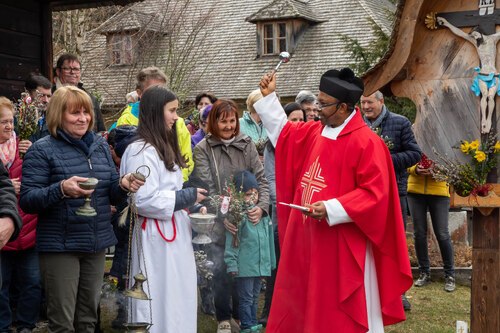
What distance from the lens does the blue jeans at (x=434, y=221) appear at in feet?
29.0

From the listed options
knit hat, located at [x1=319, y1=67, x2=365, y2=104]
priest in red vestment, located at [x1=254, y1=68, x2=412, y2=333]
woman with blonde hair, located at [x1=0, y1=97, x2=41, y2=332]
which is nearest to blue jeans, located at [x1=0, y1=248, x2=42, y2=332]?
woman with blonde hair, located at [x1=0, y1=97, x2=41, y2=332]

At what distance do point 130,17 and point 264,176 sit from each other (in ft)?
52.4

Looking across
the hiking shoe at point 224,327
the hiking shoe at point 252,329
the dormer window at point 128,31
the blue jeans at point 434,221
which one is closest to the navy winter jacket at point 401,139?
the blue jeans at point 434,221

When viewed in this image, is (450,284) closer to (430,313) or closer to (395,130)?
(430,313)

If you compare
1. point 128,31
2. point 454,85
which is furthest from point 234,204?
point 128,31

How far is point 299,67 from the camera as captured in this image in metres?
26.1

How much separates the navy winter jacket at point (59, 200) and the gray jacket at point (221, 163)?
1.54m

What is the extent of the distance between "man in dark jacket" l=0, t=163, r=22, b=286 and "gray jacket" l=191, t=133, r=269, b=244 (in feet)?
9.32

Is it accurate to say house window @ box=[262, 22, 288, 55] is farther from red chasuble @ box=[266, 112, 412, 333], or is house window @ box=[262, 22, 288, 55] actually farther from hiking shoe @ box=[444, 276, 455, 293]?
red chasuble @ box=[266, 112, 412, 333]

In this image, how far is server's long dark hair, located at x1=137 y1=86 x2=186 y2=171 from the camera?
5695mm

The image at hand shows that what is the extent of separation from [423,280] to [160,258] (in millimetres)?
4634

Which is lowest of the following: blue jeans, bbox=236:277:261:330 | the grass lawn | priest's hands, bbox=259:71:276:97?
the grass lawn

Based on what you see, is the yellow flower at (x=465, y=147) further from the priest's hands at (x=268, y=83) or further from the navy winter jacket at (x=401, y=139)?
the navy winter jacket at (x=401, y=139)

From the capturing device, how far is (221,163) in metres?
6.83
